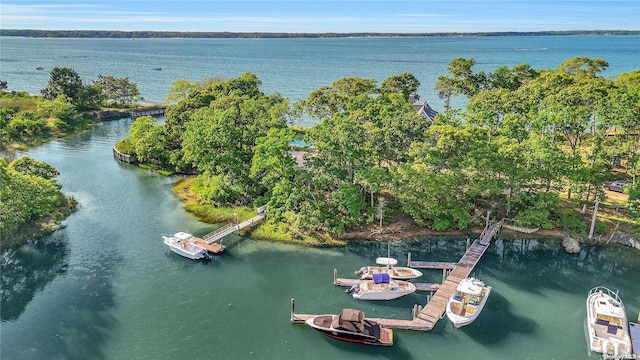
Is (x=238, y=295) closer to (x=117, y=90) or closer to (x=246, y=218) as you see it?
(x=246, y=218)

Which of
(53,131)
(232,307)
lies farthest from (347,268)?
(53,131)

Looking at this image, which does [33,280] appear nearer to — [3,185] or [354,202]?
[3,185]

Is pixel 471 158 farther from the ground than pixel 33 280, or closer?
farther from the ground

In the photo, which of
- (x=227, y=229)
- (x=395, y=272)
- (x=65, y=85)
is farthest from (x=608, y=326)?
(x=65, y=85)

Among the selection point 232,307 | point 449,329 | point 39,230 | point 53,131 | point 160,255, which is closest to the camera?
point 449,329

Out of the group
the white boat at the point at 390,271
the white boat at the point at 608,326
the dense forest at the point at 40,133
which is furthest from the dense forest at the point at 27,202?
the white boat at the point at 608,326
